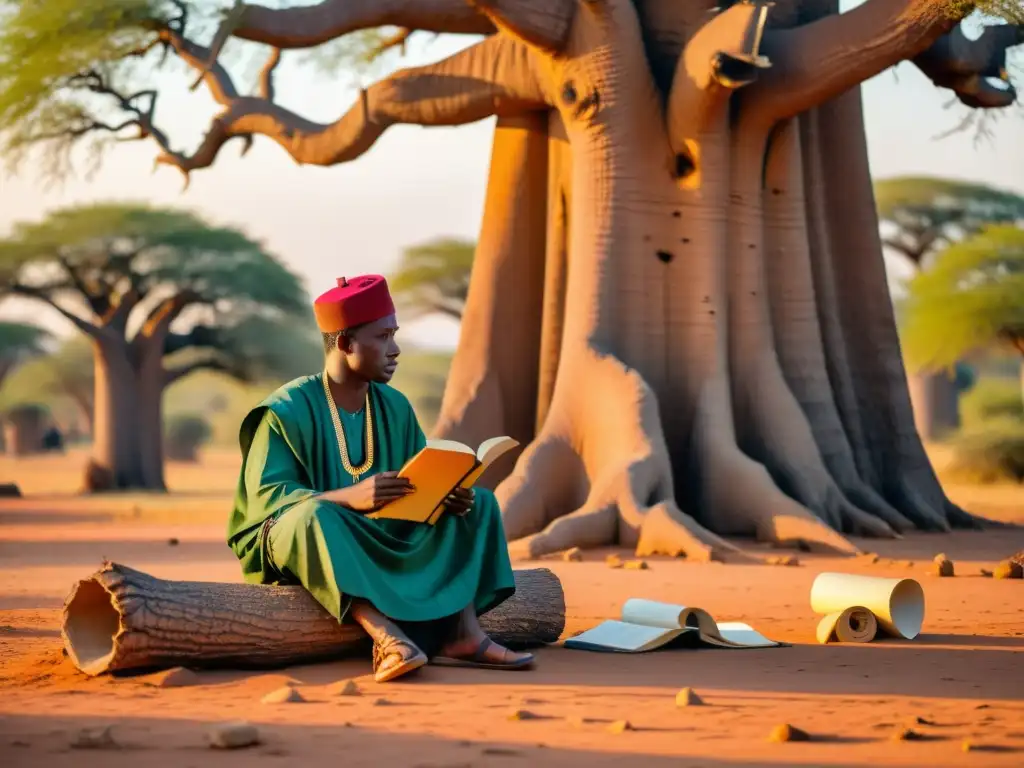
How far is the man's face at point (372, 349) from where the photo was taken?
5832 mm

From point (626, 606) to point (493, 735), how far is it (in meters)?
2.16

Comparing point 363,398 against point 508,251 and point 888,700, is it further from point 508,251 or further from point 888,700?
point 508,251

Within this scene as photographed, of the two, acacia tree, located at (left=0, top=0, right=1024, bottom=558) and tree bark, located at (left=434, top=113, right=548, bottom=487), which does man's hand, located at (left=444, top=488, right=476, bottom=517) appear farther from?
tree bark, located at (left=434, top=113, right=548, bottom=487)

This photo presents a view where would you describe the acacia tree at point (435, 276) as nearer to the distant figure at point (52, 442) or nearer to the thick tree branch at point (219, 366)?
the thick tree branch at point (219, 366)

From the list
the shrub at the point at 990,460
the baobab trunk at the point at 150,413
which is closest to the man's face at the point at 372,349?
the shrub at the point at 990,460

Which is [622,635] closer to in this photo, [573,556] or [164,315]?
[573,556]

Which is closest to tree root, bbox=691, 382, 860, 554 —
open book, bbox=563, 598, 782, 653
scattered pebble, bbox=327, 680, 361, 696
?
open book, bbox=563, 598, 782, 653

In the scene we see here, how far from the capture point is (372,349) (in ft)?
19.1

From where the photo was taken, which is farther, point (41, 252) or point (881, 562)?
point (41, 252)

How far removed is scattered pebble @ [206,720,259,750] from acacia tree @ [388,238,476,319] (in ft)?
96.0

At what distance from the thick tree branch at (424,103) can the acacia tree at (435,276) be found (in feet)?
64.2

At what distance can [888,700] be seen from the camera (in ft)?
16.1

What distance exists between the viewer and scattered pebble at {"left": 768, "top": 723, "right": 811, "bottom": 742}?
4270mm

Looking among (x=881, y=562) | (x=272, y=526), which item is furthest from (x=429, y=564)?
(x=881, y=562)
